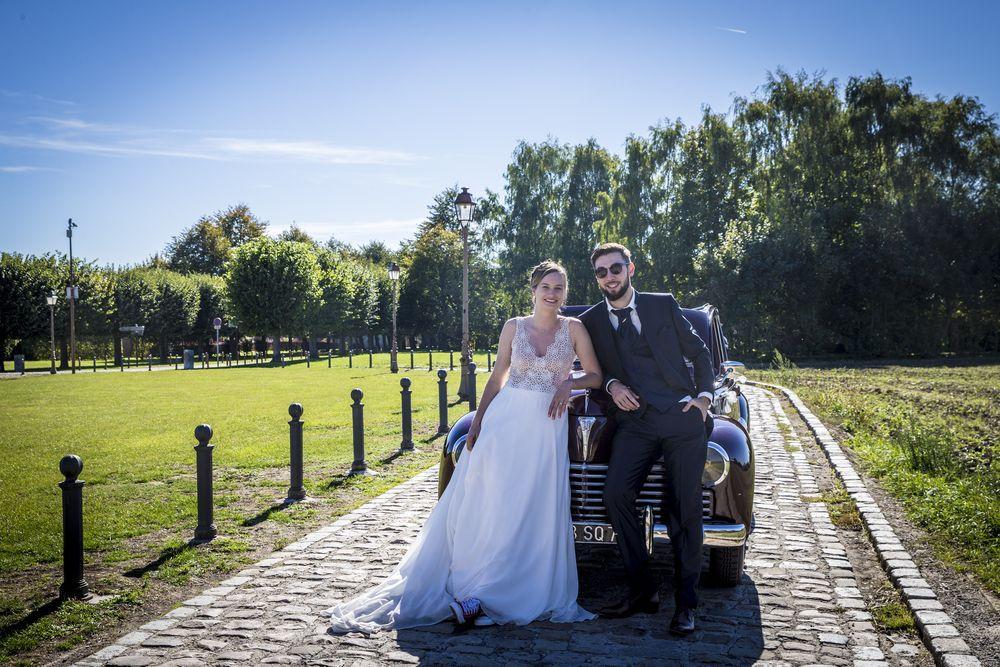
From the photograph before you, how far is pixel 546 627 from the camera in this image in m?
4.55

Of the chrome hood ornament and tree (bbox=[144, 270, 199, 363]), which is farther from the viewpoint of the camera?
tree (bbox=[144, 270, 199, 363])

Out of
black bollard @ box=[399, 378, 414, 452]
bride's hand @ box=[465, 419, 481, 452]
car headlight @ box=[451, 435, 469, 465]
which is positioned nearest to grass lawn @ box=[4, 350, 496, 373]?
black bollard @ box=[399, 378, 414, 452]

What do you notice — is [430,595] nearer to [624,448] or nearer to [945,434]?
[624,448]

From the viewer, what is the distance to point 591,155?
2077 inches

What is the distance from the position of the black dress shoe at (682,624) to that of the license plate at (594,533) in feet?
1.89

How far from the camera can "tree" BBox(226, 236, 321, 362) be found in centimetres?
5384

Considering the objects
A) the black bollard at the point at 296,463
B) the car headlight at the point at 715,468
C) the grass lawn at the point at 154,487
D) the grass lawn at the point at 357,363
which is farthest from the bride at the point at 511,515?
the grass lawn at the point at 357,363

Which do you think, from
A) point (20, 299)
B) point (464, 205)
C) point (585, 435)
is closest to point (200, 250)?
point (20, 299)

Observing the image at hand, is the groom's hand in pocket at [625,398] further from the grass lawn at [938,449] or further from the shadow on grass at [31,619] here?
the shadow on grass at [31,619]

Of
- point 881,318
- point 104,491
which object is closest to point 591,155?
point 881,318

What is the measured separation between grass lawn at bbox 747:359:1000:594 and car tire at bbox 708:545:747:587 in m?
1.54

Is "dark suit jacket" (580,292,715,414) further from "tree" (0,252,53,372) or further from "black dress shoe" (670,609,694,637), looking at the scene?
"tree" (0,252,53,372)

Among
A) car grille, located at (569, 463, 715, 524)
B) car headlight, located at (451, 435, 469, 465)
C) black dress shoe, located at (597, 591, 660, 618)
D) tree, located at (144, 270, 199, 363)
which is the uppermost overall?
tree, located at (144, 270, 199, 363)

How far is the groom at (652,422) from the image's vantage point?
177 inches
